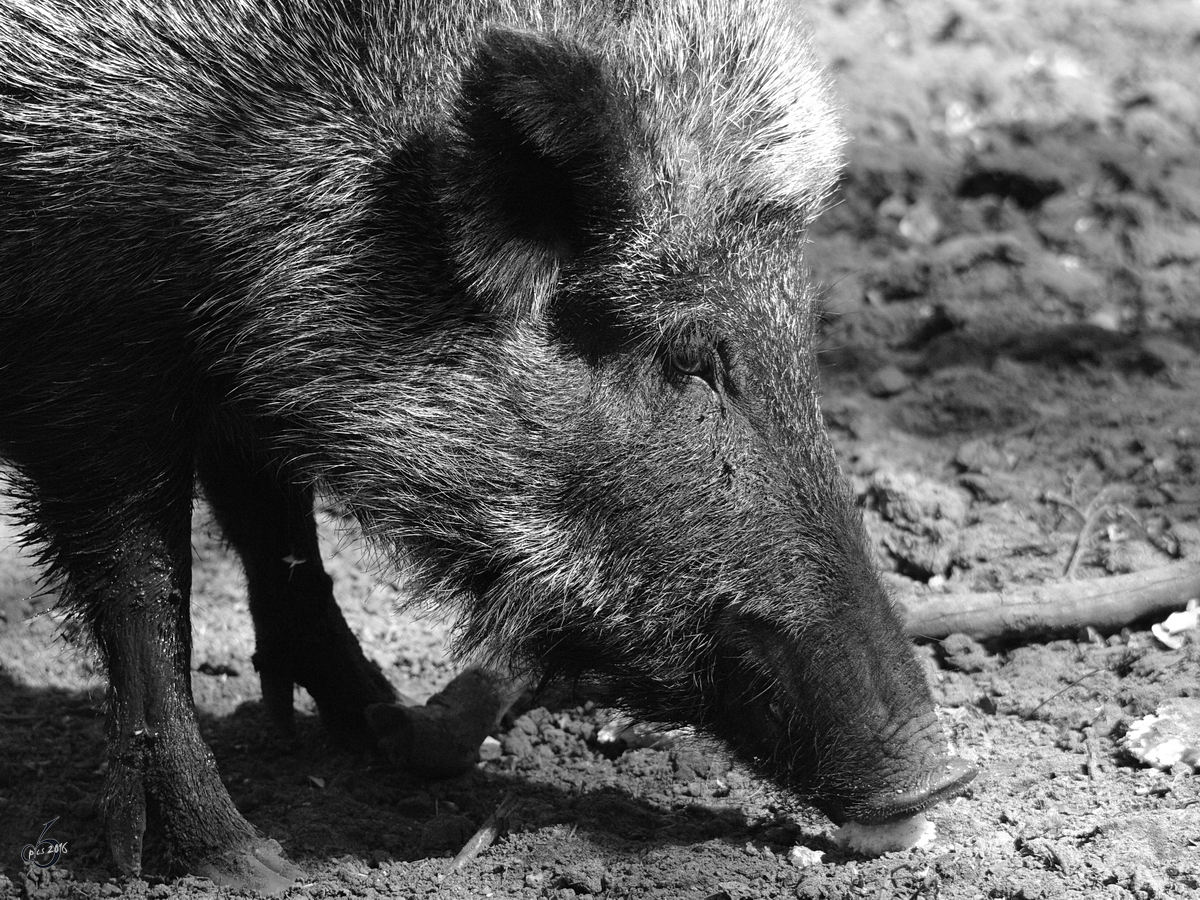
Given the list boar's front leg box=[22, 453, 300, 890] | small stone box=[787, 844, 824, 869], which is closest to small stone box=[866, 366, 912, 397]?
small stone box=[787, 844, 824, 869]

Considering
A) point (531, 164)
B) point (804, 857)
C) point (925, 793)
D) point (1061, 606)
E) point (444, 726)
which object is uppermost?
point (531, 164)

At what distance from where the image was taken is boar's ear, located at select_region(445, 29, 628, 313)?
2770mm

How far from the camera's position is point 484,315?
302 centimetres

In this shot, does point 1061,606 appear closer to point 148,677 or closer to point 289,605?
point 289,605

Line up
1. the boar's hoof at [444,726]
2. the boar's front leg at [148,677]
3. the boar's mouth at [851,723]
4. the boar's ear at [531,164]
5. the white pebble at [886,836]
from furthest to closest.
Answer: the boar's hoof at [444,726]
the boar's front leg at [148,677]
the white pebble at [886,836]
the boar's mouth at [851,723]
the boar's ear at [531,164]

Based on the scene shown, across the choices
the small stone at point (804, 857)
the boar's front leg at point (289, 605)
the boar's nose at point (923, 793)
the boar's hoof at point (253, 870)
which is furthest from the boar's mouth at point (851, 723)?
the boar's front leg at point (289, 605)

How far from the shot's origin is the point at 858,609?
300 centimetres

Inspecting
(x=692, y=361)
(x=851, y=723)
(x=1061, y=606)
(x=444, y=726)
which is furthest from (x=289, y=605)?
(x=1061, y=606)

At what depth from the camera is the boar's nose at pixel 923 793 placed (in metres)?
2.96

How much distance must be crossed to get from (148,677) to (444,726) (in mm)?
831

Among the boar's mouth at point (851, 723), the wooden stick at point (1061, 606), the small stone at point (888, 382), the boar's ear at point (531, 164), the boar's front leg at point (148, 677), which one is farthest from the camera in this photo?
the small stone at point (888, 382)

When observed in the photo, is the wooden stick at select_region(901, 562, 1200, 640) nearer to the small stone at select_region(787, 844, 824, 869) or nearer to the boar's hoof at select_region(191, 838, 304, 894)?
the small stone at select_region(787, 844, 824, 869)

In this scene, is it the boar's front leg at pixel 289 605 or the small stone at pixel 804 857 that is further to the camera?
the boar's front leg at pixel 289 605

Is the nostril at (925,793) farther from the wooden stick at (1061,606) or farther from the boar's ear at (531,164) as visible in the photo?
the boar's ear at (531,164)
